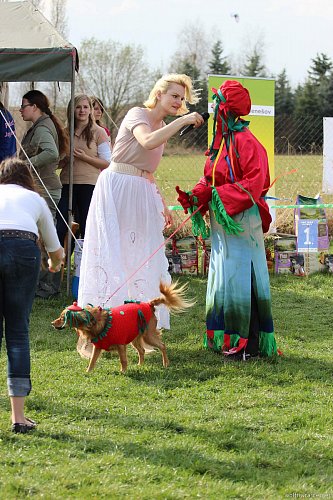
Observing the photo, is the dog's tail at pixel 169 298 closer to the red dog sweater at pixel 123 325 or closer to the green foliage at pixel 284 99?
the red dog sweater at pixel 123 325

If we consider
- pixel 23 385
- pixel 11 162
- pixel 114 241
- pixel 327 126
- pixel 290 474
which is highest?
pixel 327 126

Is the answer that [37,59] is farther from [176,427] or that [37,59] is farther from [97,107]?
[176,427]

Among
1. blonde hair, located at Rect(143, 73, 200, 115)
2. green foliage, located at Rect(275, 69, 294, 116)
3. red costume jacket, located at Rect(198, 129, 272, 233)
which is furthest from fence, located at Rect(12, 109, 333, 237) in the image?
green foliage, located at Rect(275, 69, 294, 116)

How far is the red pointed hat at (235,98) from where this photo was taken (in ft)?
19.2

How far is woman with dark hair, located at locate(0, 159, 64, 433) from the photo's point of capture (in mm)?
4309

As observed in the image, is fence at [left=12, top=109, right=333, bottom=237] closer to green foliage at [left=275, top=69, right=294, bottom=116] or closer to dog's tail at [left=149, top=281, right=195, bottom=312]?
dog's tail at [left=149, top=281, right=195, bottom=312]

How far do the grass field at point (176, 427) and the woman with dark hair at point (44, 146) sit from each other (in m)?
1.84

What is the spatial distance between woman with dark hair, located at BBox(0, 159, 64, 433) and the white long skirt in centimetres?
173

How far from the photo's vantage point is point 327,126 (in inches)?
517

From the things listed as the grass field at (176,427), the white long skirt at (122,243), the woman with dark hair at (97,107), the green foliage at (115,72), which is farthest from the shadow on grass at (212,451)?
the green foliage at (115,72)

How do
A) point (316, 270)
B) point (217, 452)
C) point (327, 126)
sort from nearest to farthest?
point (217, 452)
point (316, 270)
point (327, 126)

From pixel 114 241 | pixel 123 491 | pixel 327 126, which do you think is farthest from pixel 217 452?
pixel 327 126

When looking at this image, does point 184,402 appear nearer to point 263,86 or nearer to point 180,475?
point 180,475

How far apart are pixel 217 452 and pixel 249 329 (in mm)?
2017
